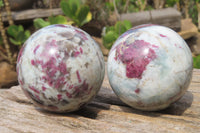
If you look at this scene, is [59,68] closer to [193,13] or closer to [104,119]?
[104,119]

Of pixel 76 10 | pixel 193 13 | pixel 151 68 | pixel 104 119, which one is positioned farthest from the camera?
pixel 193 13

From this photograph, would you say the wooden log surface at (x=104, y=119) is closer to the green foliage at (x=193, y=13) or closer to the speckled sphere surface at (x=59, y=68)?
the speckled sphere surface at (x=59, y=68)

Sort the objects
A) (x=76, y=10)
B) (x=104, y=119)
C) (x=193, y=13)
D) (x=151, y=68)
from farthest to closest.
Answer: (x=193, y=13) < (x=76, y=10) < (x=104, y=119) < (x=151, y=68)

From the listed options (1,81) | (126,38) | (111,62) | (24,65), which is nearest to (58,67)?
(24,65)

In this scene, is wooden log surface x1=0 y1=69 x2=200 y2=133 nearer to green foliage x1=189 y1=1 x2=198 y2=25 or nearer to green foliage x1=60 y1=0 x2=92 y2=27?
green foliage x1=60 y1=0 x2=92 y2=27

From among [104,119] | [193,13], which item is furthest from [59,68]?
[193,13]

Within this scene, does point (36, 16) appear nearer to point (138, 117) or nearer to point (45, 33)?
point (45, 33)
